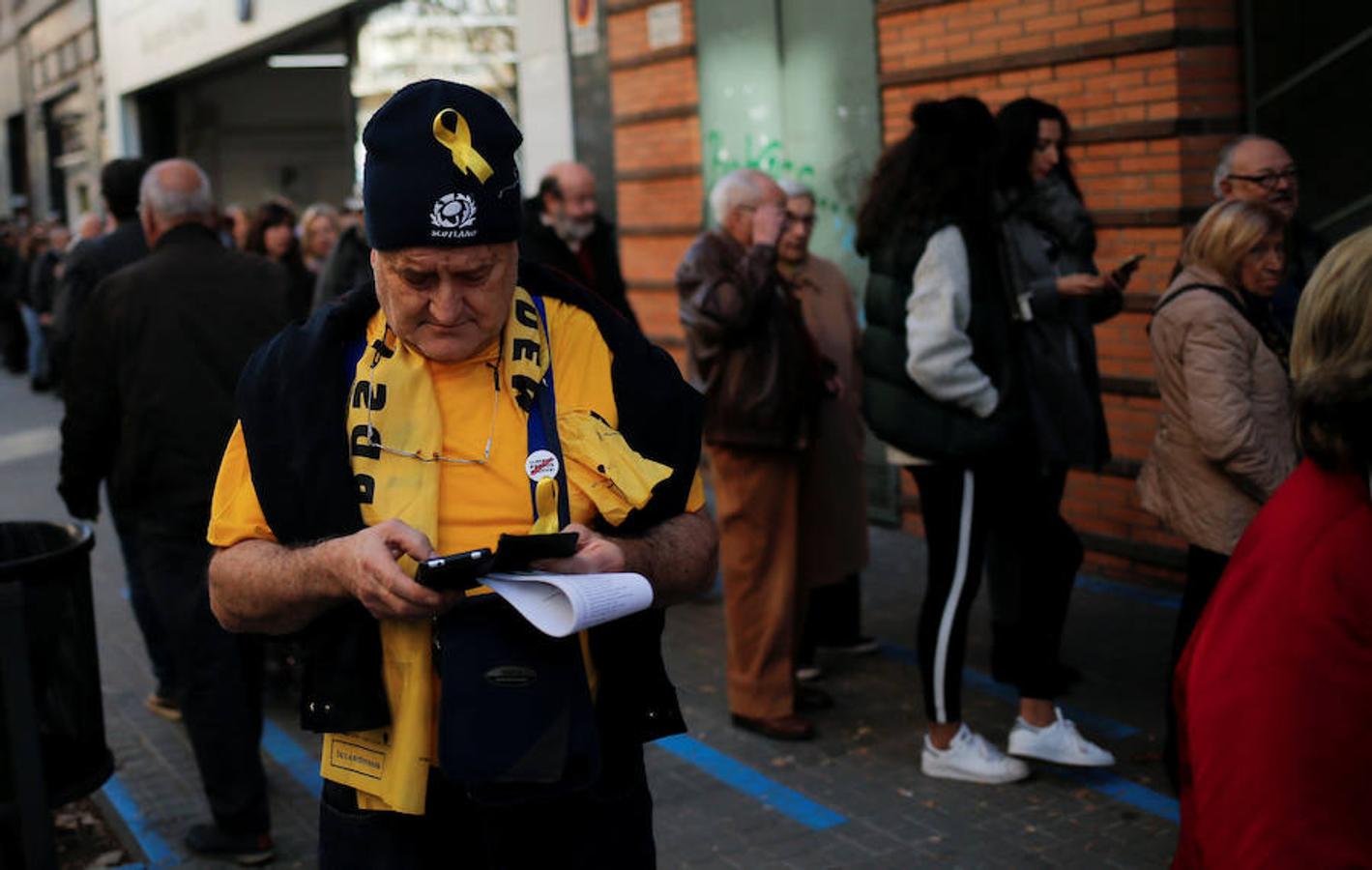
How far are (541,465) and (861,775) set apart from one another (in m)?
3.27

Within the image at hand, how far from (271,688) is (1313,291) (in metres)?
5.42

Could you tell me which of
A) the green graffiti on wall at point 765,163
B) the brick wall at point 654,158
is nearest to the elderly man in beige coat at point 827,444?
the green graffiti on wall at point 765,163

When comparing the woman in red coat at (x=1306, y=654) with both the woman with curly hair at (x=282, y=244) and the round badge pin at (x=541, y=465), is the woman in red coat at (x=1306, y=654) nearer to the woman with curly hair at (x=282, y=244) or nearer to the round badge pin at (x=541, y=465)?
the round badge pin at (x=541, y=465)

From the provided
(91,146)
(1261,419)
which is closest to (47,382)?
(91,146)

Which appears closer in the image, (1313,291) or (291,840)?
(1313,291)

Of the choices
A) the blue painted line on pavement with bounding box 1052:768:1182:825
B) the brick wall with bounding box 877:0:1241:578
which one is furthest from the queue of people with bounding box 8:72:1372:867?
the brick wall with bounding box 877:0:1241:578

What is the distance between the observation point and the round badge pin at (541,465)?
243 cm

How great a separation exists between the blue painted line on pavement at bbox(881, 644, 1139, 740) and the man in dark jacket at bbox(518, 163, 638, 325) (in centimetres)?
198

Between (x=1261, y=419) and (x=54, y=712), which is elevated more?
(x=1261, y=419)

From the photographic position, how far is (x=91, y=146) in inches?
1069

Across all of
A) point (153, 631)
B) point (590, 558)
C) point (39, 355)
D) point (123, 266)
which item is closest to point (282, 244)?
point (123, 266)

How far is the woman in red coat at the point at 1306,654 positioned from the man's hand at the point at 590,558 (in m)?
0.83

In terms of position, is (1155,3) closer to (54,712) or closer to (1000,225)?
(1000,225)

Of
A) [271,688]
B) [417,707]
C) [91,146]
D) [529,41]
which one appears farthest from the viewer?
[91,146]
